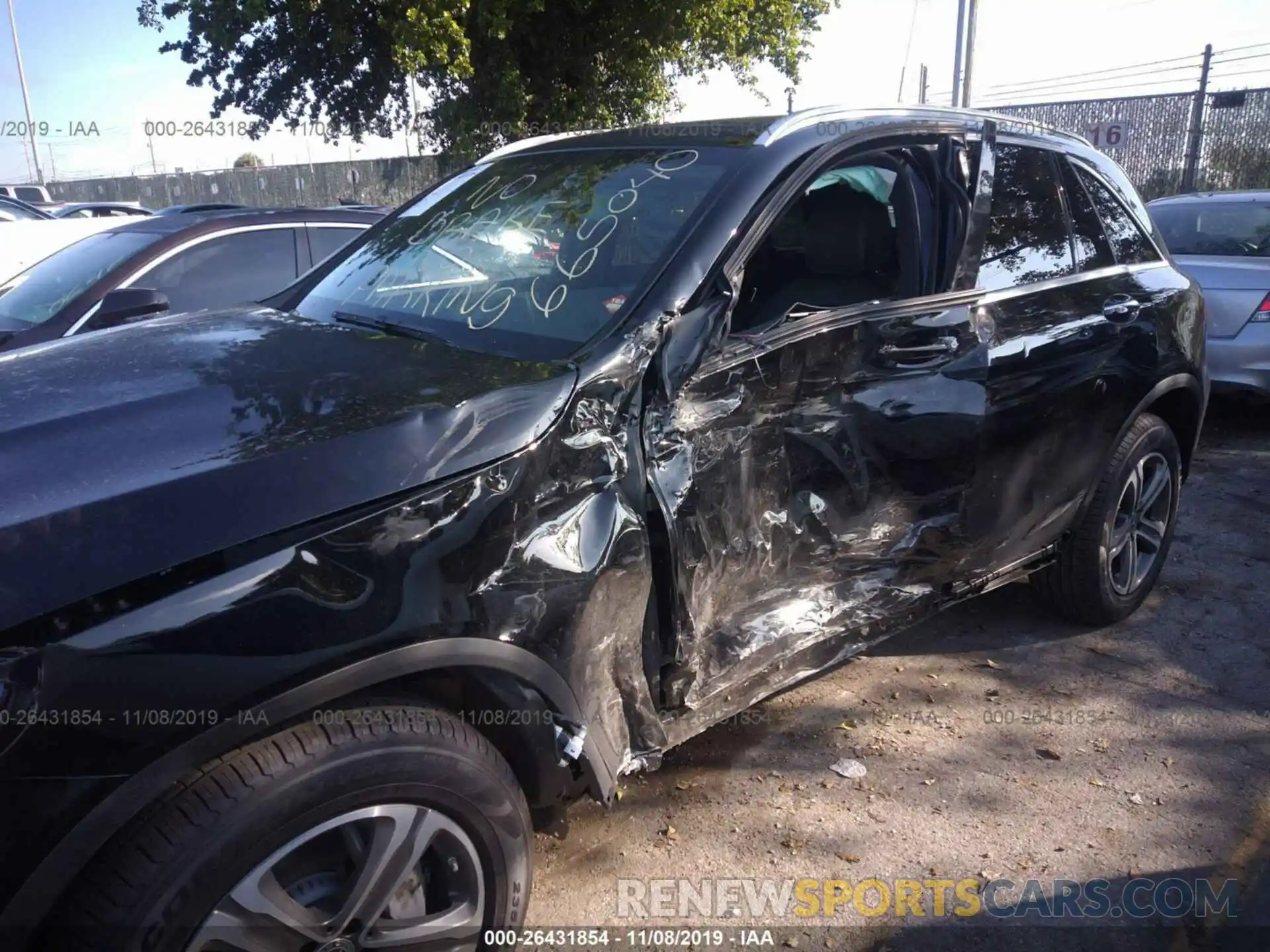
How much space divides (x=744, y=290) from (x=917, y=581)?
3.46 feet

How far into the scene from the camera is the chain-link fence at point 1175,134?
16.3 metres

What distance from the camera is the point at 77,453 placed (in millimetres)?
1971

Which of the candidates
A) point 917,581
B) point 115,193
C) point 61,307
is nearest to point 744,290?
point 917,581

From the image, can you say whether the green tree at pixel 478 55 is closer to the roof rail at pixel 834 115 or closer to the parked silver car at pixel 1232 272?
the parked silver car at pixel 1232 272

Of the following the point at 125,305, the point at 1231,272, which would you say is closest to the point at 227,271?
the point at 125,305

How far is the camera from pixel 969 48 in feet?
45.7

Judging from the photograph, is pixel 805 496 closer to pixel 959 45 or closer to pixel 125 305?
pixel 125 305

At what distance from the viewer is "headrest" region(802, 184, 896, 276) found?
126 inches

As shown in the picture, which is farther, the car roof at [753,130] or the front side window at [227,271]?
the front side window at [227,271]

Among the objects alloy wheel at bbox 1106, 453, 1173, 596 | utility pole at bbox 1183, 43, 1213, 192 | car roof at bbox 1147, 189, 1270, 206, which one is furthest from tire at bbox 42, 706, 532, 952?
utility pole at bbox 1183, 43, 1213, 192

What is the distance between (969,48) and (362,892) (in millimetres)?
14653

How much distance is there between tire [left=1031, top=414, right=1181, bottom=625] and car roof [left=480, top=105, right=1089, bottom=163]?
1259 millimetres

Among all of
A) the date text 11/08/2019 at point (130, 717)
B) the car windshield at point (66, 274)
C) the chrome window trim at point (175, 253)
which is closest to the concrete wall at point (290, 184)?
the chrome window trim at point (175, 253)

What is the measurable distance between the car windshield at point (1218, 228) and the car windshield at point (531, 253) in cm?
581
